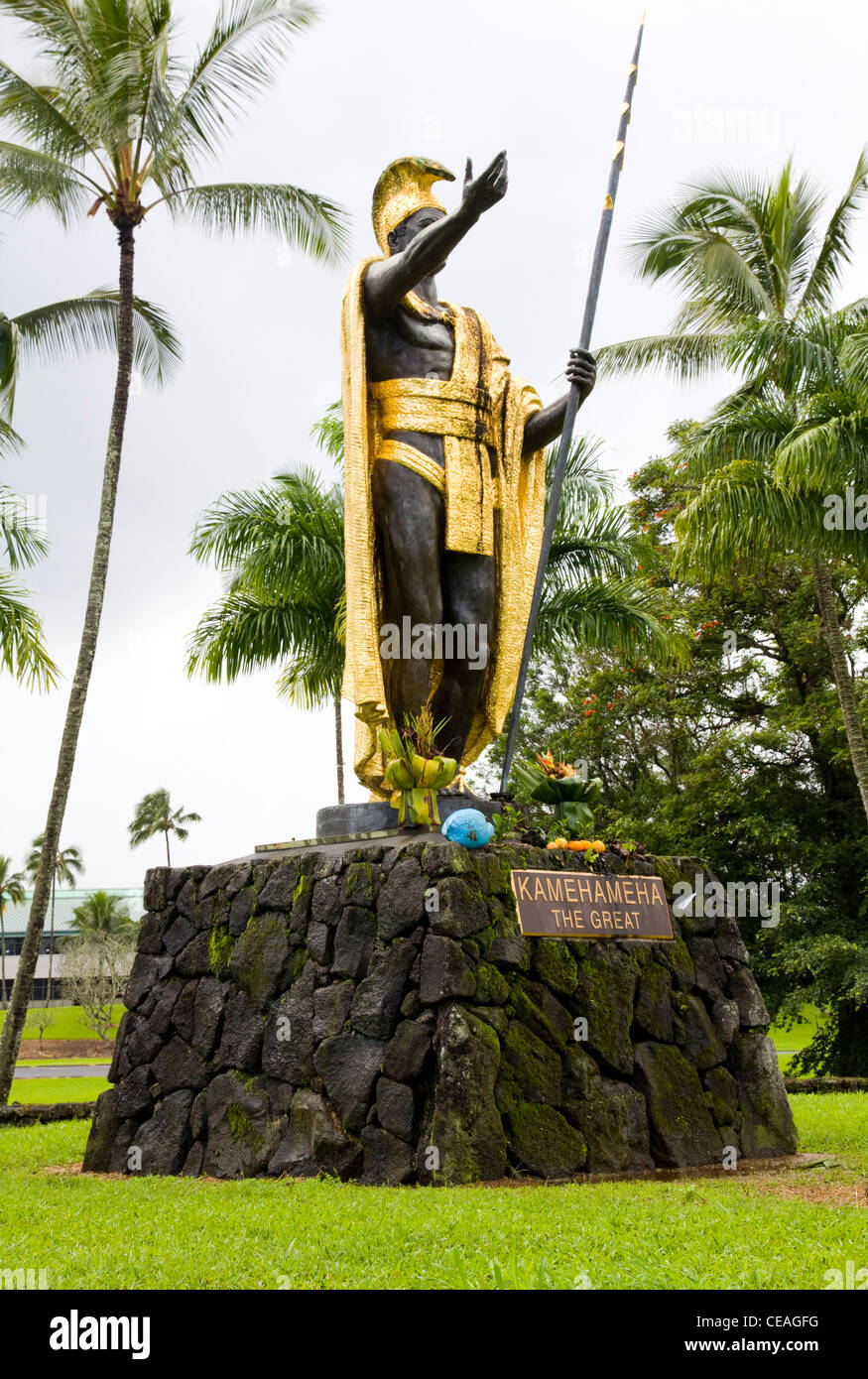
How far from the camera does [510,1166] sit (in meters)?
5.44

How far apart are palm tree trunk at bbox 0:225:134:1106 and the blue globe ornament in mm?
6341

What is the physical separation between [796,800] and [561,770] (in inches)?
410

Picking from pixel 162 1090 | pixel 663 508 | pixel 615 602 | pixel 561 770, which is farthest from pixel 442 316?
pixel 663 508

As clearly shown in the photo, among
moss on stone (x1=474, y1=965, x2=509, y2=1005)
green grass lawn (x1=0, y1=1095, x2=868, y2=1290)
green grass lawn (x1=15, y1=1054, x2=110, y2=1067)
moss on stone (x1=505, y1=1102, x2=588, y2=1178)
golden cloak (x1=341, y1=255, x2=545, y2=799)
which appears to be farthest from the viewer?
green grass lawn (x1=15, y1=1054, x2=110, y2=1067)

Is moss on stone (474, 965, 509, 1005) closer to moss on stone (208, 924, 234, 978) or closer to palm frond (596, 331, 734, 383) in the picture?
moss on stone (208, 924, 234, 978)

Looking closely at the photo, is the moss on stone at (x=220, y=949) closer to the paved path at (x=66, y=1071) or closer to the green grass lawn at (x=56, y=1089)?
the green grass lawn at (x=56, y=1089)

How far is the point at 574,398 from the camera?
7.09m

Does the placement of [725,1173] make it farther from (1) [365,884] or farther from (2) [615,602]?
(2) [615,602]

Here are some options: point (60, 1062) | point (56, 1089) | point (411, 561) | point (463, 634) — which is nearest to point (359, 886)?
point (463, 634)

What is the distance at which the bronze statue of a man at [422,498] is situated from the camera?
6.87 meters

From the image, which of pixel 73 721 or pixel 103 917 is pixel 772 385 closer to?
pixel 73 721

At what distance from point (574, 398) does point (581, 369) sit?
163 millimetres

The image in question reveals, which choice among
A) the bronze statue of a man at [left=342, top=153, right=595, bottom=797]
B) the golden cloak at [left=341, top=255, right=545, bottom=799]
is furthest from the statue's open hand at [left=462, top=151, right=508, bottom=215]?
the golden cloak at [left=341, top=255, right=545, bottom=799]

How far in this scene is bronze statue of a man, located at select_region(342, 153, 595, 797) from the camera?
22.5ft
